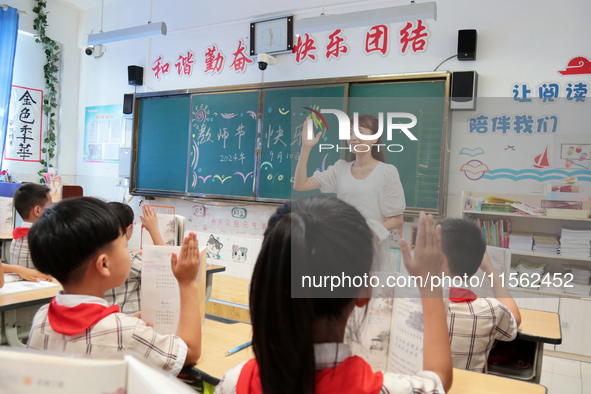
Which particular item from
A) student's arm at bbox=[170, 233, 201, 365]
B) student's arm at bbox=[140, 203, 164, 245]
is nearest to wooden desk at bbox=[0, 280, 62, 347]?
student's arm at bbox=[140, 203, 164, 245]

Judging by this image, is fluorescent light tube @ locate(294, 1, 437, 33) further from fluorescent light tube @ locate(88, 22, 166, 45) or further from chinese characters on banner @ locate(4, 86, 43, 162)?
chinese characters on banner @ locate(4, 86, 43, 162)

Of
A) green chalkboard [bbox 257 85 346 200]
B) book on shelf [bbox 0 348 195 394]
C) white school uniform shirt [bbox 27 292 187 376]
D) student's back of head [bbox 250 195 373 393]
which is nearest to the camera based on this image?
book on shelf [bbox 0 348 195 394]

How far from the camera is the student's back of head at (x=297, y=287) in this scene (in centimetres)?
73

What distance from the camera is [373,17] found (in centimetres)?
326

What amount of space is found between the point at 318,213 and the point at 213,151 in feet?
12.8

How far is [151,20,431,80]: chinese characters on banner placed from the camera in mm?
3725

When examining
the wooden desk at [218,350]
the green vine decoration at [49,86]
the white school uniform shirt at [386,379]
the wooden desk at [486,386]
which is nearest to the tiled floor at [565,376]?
the wooden desk at [486,386]

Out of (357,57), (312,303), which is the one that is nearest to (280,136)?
(357,57)

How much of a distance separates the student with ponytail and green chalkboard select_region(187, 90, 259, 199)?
355cm

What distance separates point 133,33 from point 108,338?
385 centimetres

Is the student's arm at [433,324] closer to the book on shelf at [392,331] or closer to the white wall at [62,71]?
the book on shelf at [392,331]

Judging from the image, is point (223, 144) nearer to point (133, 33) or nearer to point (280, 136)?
point (280, 136)

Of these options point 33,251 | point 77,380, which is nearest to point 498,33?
point 33,251

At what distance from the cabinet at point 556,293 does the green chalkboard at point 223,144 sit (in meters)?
2.09
